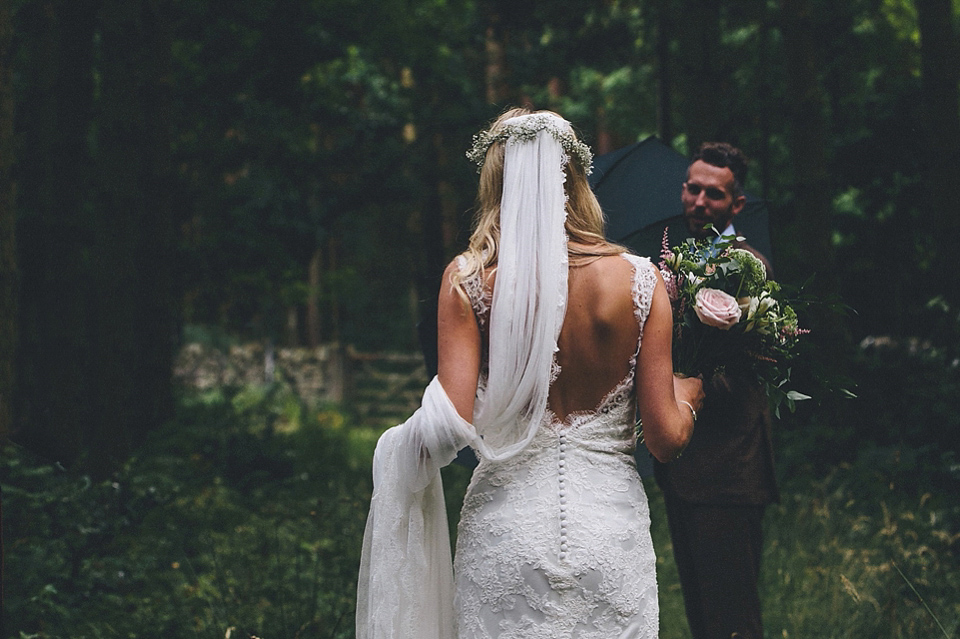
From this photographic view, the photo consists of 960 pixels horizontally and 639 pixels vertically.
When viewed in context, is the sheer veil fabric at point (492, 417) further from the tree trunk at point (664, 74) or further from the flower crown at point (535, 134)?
the tree trunk at point (664, 74)

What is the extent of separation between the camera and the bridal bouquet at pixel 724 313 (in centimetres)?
357

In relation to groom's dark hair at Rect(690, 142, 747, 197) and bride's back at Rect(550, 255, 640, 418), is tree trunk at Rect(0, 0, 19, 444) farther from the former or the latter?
groom's dark hair at Rect(690, 142, 747, 197)

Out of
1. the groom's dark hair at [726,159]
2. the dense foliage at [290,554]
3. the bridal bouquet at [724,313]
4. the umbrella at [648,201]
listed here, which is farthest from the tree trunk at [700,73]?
the bridal bouquet at [724,313]

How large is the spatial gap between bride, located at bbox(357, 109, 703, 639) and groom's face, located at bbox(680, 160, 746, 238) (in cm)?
178

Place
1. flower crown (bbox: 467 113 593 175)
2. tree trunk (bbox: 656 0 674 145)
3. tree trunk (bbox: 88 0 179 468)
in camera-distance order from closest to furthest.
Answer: flower crown (bbox: 467 113 593 175) → tree trunk (bbox: 88 0 179 468) → tree trunk (bbox: 656 0 674 145)

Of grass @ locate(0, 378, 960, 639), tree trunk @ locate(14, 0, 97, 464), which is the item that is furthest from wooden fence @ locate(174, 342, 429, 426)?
grass @ locate(0, 378, 960, 639)

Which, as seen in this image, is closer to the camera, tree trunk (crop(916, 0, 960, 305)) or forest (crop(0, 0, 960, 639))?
forest (crop(0, 0, 960, 639))

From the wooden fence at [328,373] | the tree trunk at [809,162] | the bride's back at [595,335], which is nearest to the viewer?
the bride's back at [595,335]

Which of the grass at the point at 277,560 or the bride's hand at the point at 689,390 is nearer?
the bride's hand at the point at 689,390

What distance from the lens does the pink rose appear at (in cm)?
346

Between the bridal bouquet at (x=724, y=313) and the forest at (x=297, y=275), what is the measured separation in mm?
347

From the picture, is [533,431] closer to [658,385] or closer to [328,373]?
[658,385]

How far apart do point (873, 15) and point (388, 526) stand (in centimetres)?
1563

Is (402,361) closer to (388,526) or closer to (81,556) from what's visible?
(81,556)
